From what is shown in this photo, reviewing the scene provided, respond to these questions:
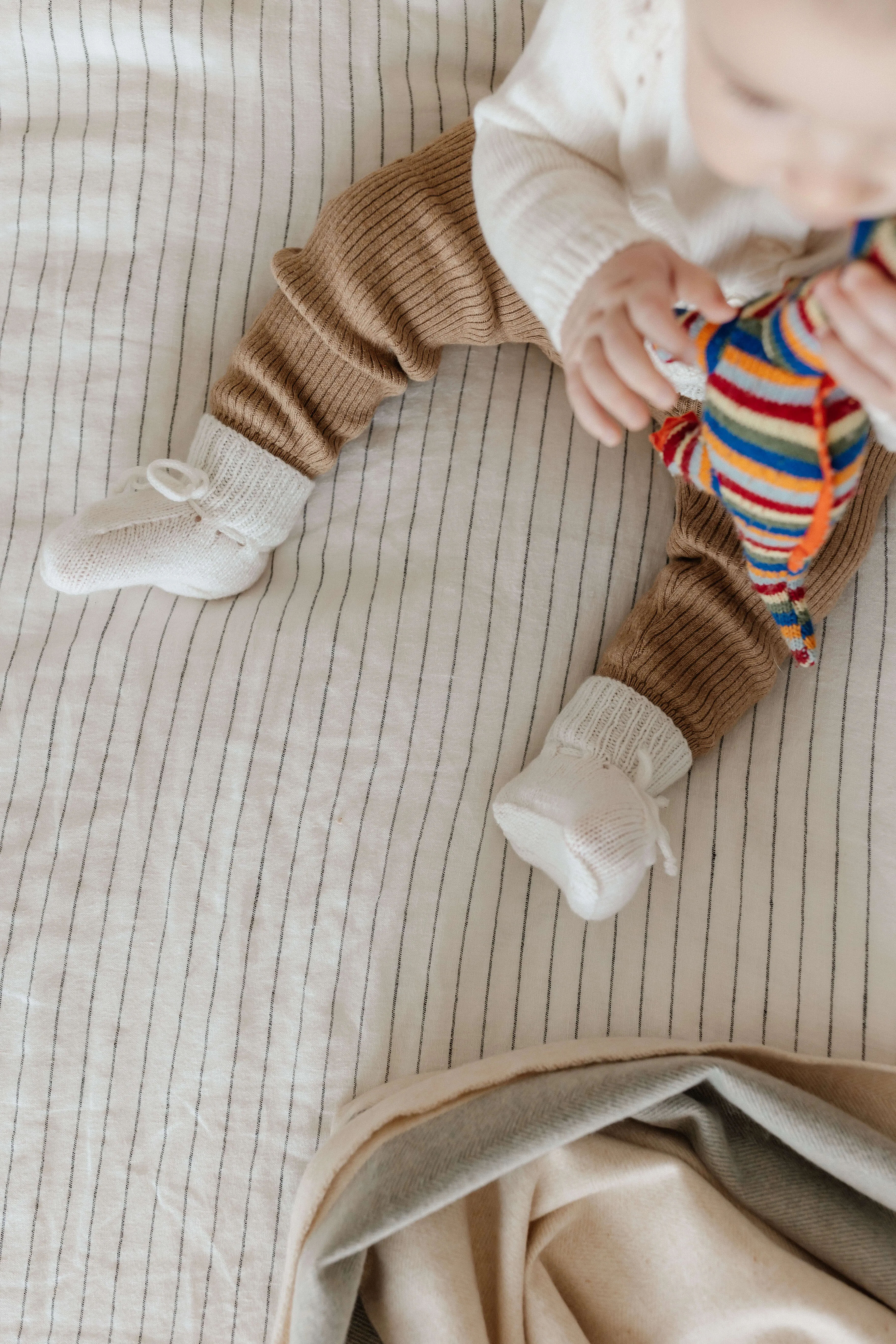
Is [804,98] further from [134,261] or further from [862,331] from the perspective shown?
[134,261]

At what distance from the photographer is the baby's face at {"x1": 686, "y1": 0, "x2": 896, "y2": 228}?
337 millimetres

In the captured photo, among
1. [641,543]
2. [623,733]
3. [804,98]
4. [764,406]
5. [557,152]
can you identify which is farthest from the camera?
[641,543]

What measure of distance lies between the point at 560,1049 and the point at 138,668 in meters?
0.41

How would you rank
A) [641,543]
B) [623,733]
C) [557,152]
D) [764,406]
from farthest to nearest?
[641,543], [623,733], [557,152], [764,406]

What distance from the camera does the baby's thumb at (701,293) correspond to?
18.0 inches

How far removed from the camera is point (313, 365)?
2.48 feet

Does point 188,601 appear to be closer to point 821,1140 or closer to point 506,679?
point 506,679

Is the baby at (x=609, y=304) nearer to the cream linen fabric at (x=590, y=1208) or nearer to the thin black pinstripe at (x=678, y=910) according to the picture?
the thin black pinstripe at (x=678, y=910)

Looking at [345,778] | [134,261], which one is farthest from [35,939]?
[134,261]

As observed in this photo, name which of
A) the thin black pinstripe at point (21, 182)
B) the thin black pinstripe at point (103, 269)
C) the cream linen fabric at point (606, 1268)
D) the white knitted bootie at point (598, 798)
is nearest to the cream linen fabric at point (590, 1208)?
the cream linen fabric at point (606, 1268)

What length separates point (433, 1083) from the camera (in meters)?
0.62

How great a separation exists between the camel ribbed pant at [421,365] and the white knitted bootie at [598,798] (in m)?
0.03

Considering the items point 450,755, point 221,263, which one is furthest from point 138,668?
point 221,263

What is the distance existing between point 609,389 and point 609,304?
44 mm
